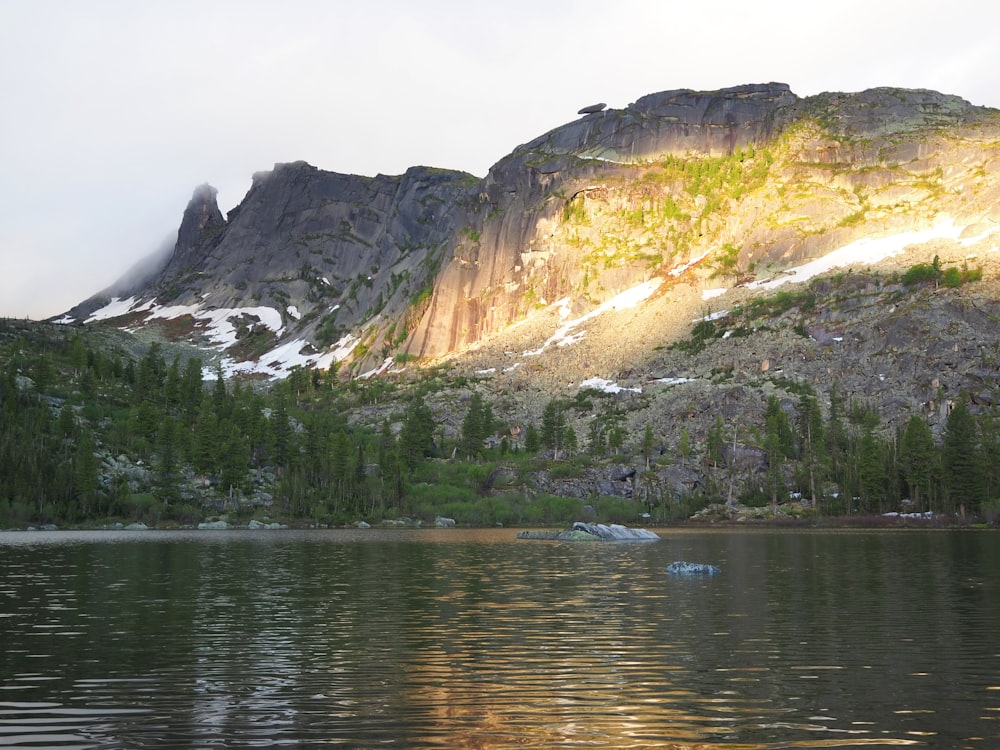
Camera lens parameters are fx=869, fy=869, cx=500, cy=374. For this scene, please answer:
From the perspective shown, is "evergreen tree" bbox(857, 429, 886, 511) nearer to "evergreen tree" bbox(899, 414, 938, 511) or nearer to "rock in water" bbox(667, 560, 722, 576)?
"evergreen tree" bbox(899, 414, 938, 511)

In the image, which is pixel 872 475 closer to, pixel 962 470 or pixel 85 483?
pixel 962 470

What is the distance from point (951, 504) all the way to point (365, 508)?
90.8 m

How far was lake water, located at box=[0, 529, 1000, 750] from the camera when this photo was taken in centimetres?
1658

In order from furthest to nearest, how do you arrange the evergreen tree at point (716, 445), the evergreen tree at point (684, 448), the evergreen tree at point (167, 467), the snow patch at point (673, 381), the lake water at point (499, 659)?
the snow patch at point (673, 381) → the evergreen tree at point (684, 448) → the evergreen tree at point (716, 445) → the evergreen tree at point (167, 467) → the lake water at point (499, 659)

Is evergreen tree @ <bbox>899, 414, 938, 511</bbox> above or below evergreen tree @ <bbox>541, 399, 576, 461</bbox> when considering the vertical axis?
below

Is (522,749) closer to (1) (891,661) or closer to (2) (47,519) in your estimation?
(1) (891,661)

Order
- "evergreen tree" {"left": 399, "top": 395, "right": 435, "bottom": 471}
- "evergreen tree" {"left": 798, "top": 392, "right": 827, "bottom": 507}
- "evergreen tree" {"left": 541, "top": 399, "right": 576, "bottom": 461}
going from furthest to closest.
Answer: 1. "evergreen tree" {"left": 541, "top": 399, "right": 576, "bottom": 461}
2. "evergreen tree" {"left": 399, "top": 395, "right": 435, "bottom": 471}
3. "evergreen tree" {"left": 798, "top": 392, "right": 827, "bottom": 507}

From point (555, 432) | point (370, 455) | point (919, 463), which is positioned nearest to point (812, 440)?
point (919, 463)

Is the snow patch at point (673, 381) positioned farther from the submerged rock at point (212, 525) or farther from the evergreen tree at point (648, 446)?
the submerged rock at point (212, 525)

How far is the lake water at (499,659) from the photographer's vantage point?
16578 millimetres

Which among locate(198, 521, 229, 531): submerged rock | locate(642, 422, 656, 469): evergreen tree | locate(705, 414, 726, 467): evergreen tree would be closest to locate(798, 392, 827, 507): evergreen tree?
locate(705, 414, 726, 467): evergreen tree

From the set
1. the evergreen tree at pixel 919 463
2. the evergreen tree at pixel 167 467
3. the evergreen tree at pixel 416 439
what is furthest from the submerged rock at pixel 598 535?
the evergreen tree at pixel 416 439

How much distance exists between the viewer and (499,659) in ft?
79.7

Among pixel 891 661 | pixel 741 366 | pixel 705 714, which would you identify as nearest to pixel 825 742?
pixel 705 714
